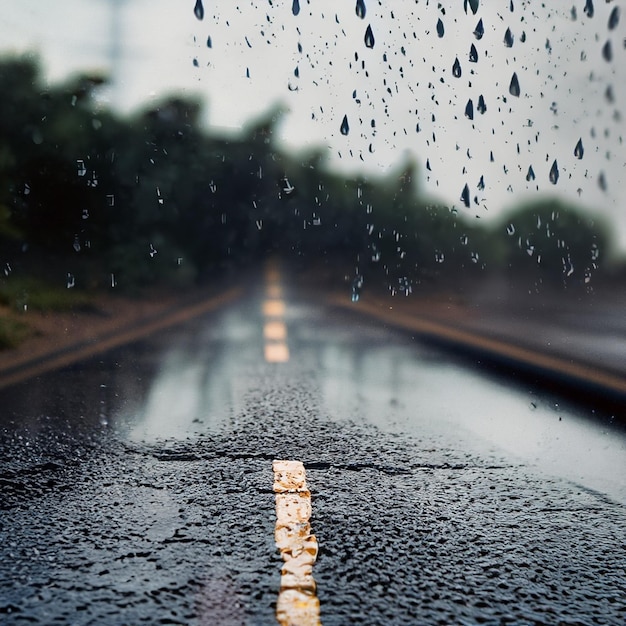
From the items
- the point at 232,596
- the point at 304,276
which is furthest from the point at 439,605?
the point at 304,276

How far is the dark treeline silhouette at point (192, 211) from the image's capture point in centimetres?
1366

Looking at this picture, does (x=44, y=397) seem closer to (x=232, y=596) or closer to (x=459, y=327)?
(x=232, y=596)

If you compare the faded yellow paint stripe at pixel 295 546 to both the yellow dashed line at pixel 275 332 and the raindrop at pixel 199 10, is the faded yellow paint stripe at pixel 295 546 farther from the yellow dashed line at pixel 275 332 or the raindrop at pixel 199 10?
the yellow dashed line at pixel 275 332

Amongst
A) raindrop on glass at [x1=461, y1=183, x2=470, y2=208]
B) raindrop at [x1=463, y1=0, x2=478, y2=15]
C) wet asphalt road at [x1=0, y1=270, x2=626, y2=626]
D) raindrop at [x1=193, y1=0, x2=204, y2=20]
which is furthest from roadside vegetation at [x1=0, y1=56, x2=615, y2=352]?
raindrop at [x1=193, y1=0, x2=204, y2=20]

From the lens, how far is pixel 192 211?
23797mm

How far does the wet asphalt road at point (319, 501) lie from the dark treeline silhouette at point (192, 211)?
3.61m

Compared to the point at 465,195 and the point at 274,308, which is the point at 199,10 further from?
the point at 274,308

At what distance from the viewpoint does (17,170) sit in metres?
14.8

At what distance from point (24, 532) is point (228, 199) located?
931 inches

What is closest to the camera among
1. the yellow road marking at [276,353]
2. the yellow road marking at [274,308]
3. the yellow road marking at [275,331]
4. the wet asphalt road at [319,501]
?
the wet asphalt road at [319,501]

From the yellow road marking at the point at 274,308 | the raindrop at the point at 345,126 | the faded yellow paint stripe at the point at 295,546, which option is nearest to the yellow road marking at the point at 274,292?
the yellow road marking at the point at 274,308

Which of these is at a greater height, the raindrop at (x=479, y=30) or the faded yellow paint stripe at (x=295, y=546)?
the raindrop at (x=479, y=30)

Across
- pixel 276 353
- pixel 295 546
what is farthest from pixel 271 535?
pixel 276 353

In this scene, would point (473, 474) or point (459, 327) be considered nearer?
point (473, 474)
